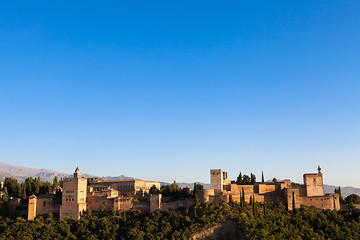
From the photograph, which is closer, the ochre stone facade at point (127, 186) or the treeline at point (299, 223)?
the treeline at point (299, 223)

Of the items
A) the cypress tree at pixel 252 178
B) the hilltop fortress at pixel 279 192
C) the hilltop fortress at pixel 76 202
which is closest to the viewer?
the hilltop fortress at pixel 76 202

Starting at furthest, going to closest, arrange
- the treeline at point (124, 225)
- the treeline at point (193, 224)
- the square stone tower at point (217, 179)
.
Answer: the square stone tower at point (217, 179) < the treeline at point (124, 225) < the treeline at point (193, 224)

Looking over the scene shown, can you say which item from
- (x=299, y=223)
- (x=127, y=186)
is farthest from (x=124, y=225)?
(x=299, y=223)

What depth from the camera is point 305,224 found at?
5338 cm

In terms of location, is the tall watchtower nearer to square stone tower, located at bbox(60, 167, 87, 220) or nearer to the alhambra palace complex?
the alhambra palace complex

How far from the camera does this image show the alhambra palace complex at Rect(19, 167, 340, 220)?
58125 mm

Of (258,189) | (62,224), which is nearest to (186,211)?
(258,189)

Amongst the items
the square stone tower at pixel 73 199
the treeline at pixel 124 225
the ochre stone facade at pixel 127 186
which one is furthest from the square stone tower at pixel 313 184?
the square stone tower at pixel 73 199

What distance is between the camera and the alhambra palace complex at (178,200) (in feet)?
191

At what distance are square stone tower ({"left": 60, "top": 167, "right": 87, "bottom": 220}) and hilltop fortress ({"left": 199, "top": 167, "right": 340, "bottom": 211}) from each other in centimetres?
1797

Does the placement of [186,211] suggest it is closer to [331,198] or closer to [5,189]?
[331,198]

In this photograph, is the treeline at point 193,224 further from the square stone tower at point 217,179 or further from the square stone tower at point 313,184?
the square stone tower at point 217,179

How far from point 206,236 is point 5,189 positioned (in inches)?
1523

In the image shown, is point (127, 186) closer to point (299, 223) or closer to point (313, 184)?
point (299, 223)
